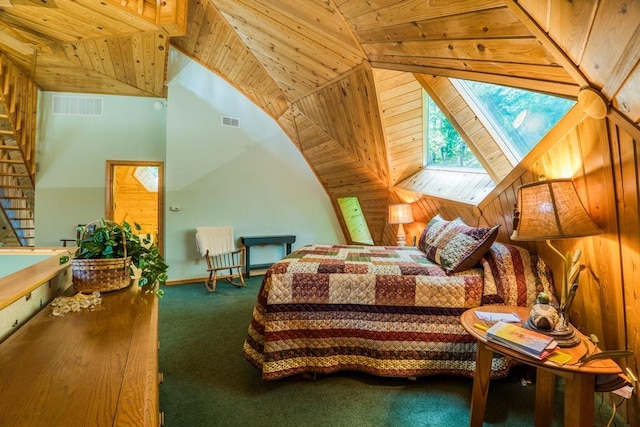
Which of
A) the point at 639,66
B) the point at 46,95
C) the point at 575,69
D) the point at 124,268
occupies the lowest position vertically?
the point at 124,268

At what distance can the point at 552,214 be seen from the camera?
1.54 meters

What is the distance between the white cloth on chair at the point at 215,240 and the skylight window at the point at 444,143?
9.86ft

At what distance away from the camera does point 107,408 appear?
0.60 m

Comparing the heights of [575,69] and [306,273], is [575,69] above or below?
above

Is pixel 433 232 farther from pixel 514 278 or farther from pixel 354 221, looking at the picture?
pixel 354 221

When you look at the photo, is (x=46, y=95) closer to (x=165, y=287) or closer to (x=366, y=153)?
(x=165, y=287)

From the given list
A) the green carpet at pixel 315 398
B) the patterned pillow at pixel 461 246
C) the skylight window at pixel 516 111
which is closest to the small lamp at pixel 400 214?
the patterned pillow at pixel 461 246

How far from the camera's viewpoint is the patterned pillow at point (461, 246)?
1.97 metres

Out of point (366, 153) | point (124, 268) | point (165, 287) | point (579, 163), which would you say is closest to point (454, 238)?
point (579, 163)

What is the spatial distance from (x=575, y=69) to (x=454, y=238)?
130 cm

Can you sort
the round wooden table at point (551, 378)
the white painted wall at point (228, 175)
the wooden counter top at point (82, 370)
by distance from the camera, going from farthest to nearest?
1. the white painted wall at point (228, 175)
2. the round wooden table at point (551, 378)
3. the wooden counter top at point (82, 370)

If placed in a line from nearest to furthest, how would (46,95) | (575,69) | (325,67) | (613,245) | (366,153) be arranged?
1. (575,69)
2. (613,245)
3. (325,67)
4. (366,153)
5. (46,95)

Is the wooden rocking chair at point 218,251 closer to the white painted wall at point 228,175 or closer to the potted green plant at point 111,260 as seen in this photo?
the white painted wall at point 228,175

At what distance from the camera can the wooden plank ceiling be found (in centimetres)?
117
